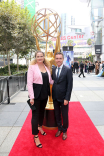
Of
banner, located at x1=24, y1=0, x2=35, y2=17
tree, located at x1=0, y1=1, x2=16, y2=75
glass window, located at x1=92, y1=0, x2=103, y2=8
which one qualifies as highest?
banner, located at x1=24, y1=0, x2=35, y2=17

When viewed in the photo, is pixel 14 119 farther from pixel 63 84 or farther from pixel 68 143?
pixel 63 84

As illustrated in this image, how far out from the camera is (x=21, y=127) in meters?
3.80

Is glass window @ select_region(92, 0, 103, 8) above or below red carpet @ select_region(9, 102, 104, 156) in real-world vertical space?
above

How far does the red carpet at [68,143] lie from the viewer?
106 inches

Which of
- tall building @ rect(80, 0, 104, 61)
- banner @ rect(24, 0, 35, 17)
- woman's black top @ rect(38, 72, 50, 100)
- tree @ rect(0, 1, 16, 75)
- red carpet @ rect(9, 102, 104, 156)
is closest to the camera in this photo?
red carpet @ rect(9, 102, 104, 156)

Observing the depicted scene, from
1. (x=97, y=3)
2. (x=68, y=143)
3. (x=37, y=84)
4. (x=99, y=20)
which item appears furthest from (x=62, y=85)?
(x=97, y=3)

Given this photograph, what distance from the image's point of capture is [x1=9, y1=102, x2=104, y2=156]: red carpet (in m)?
2.69

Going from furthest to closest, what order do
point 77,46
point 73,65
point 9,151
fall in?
point 77,46
point 73,65
point 9,151

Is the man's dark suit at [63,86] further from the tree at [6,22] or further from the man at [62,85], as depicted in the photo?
the tree at [6,22]

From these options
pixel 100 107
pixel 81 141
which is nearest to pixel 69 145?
pixel 81 141

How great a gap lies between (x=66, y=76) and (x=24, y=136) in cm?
162

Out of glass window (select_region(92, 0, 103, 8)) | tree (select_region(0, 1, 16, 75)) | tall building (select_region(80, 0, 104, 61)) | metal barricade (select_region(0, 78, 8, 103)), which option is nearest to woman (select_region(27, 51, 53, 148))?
metal barricade (select_region(0, 78, 8, 103))

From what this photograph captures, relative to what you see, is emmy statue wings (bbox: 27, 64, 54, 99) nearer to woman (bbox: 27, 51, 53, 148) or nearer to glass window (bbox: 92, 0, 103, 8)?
woman (bbox: 27, 51, 53, 148)

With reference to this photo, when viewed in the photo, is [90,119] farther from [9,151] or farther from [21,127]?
[9,151]
